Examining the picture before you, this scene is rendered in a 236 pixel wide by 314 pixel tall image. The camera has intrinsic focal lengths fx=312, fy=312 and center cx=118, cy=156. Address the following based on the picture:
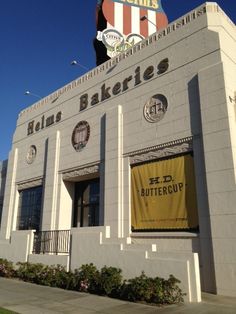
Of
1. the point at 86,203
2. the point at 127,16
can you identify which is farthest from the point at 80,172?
the point at 127,16

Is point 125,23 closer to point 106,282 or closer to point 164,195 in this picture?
point 164,195

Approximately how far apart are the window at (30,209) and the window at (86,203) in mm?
2592

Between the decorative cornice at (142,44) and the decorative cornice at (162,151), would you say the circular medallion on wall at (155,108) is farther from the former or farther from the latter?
the decorative cornice at (142,44)

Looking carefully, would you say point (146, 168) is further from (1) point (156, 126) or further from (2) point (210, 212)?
(2) point (210, 212)

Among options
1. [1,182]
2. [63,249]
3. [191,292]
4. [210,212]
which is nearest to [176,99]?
[210,212]

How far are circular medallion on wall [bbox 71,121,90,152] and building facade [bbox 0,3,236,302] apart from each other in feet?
0.20

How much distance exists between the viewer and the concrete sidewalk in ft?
26.2

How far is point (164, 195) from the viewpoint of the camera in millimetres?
12438

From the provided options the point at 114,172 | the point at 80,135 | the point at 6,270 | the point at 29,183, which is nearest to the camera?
the point at 114,172

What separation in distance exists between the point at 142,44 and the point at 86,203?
899cm

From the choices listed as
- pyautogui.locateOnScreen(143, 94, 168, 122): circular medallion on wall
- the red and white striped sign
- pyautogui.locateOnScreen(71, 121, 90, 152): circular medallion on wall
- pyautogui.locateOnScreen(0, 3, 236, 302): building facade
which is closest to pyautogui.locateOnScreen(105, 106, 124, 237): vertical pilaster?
pyautogui.locateOnScreen(0, 3, 236, 302): building facade

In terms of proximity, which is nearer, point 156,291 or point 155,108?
point 156,291

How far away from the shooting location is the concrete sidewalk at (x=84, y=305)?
314 inches

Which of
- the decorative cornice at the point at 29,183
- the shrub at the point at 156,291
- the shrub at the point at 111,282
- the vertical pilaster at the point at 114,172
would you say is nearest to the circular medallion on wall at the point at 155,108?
the vertical pilaster at the point at 114,172
